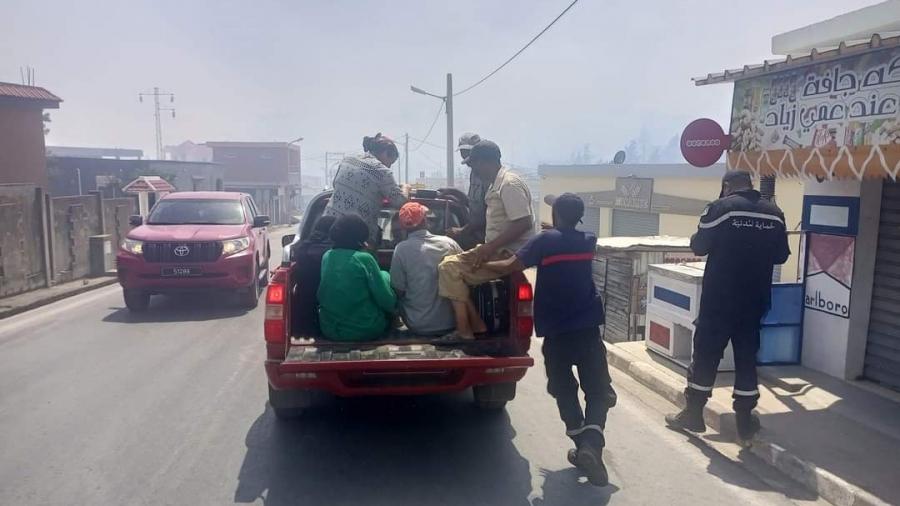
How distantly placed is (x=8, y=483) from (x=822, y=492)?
516 cm

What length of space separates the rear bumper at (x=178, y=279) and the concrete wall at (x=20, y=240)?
106 inches

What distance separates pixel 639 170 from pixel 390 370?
66.4ft

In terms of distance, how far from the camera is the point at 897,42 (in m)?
4.68

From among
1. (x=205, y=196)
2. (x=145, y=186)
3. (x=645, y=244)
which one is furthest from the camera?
(x=145, y=186)

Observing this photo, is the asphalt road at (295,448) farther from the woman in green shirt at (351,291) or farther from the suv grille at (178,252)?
the suv grille at (178,252)

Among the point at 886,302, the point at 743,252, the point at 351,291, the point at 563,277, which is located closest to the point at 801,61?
the point at 743,252

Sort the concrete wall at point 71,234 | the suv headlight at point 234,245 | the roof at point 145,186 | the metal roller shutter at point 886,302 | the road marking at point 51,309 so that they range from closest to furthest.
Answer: the metal roller shutter at point 886,302 → the road marking at point 51,309 → the suv headlight at point 234,245 → the concrete wall at point 71,234 → the roof at point 145,186

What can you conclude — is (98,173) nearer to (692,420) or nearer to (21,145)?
(21,145)

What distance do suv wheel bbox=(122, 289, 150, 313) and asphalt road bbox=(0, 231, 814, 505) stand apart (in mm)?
2953

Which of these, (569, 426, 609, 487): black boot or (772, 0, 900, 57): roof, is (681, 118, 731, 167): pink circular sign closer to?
(772, 0, 900, 57): roof

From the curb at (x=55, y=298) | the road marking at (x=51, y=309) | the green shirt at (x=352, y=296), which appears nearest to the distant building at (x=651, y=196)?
the green shirt at (x=352, y=296)

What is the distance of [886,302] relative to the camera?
621 centimetres

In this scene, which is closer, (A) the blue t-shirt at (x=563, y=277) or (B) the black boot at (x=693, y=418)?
(A) the blue t-shirt at (x=563, y=277)

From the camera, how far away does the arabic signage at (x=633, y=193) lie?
22.1 metres
